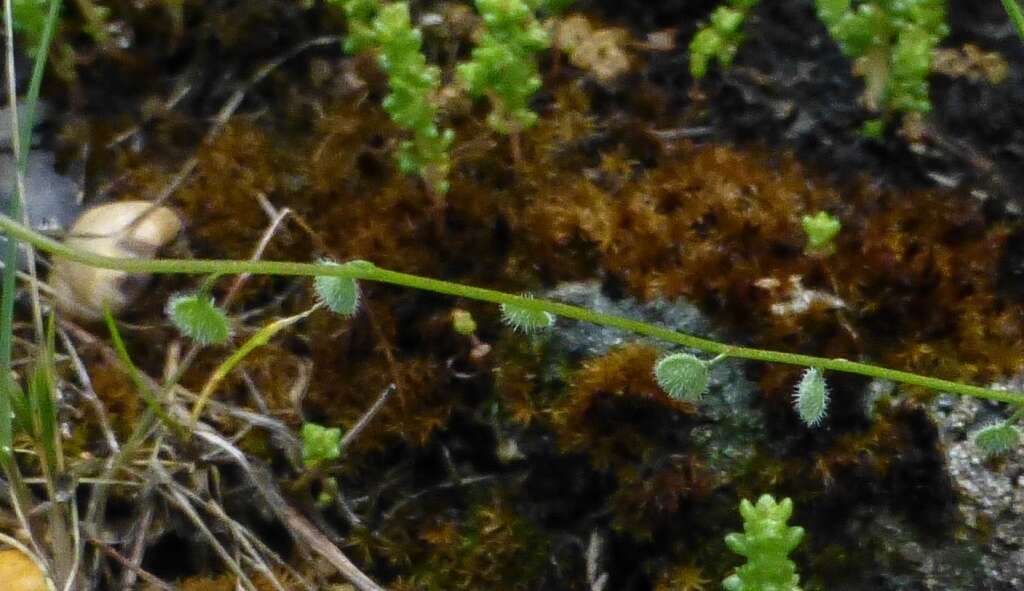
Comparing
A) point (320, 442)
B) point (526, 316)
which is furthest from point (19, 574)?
point (526, 316)

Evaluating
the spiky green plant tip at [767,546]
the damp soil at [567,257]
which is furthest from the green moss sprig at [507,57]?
the spiky green plant tip at [767,546]

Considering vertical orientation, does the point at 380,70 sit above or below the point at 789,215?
above

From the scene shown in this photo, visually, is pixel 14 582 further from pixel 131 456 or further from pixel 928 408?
pixel 928 408

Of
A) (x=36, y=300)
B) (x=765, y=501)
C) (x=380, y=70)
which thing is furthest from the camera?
(x=380, y=70)

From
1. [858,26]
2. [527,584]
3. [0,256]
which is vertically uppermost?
[858,26]

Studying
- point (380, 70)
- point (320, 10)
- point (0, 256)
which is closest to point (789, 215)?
point (380, 70)

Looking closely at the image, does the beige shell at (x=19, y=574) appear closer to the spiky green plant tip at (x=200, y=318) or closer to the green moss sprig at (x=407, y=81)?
the spiky green plant tip at (x=200, y=318)

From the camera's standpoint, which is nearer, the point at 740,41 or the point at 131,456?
the point at 131,456

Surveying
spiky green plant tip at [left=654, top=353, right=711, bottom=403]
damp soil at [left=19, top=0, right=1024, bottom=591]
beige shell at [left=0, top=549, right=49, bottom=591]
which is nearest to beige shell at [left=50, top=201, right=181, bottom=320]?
damp soil at [left=19, top=0, right=1024, bottom=591]
